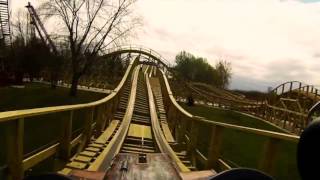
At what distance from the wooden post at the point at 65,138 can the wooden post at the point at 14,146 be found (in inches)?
110

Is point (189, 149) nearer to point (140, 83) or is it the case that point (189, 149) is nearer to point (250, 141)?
point (250, 141)

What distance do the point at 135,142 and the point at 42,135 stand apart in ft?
24.3

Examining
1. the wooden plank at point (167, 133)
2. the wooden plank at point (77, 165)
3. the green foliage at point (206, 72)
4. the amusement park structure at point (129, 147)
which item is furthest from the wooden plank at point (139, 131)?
the green foliage at point (206, 72)

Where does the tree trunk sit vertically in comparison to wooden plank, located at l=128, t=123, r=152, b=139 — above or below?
above

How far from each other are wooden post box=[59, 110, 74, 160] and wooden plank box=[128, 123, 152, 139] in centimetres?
785

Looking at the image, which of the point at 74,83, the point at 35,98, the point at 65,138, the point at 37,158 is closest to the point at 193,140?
the point at 65,138

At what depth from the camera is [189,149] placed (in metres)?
11.6

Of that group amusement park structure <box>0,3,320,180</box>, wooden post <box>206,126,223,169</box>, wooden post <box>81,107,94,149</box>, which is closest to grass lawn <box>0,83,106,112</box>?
amusement park structure <box>0,3,320,180</box>

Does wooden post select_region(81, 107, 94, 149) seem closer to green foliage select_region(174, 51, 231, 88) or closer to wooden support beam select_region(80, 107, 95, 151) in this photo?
wooden support beam select_region(80, 107, 95, 151)

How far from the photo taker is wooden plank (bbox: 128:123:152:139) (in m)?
16.2

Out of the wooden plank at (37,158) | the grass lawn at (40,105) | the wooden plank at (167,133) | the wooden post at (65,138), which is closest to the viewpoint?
the wooden plank at (37,158)

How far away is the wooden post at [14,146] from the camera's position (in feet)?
15.5

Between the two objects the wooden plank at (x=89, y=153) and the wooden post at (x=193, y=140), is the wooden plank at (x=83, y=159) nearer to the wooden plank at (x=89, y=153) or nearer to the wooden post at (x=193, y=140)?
the wooden plank at (x=89, y=153)

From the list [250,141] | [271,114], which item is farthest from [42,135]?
[271,114]
